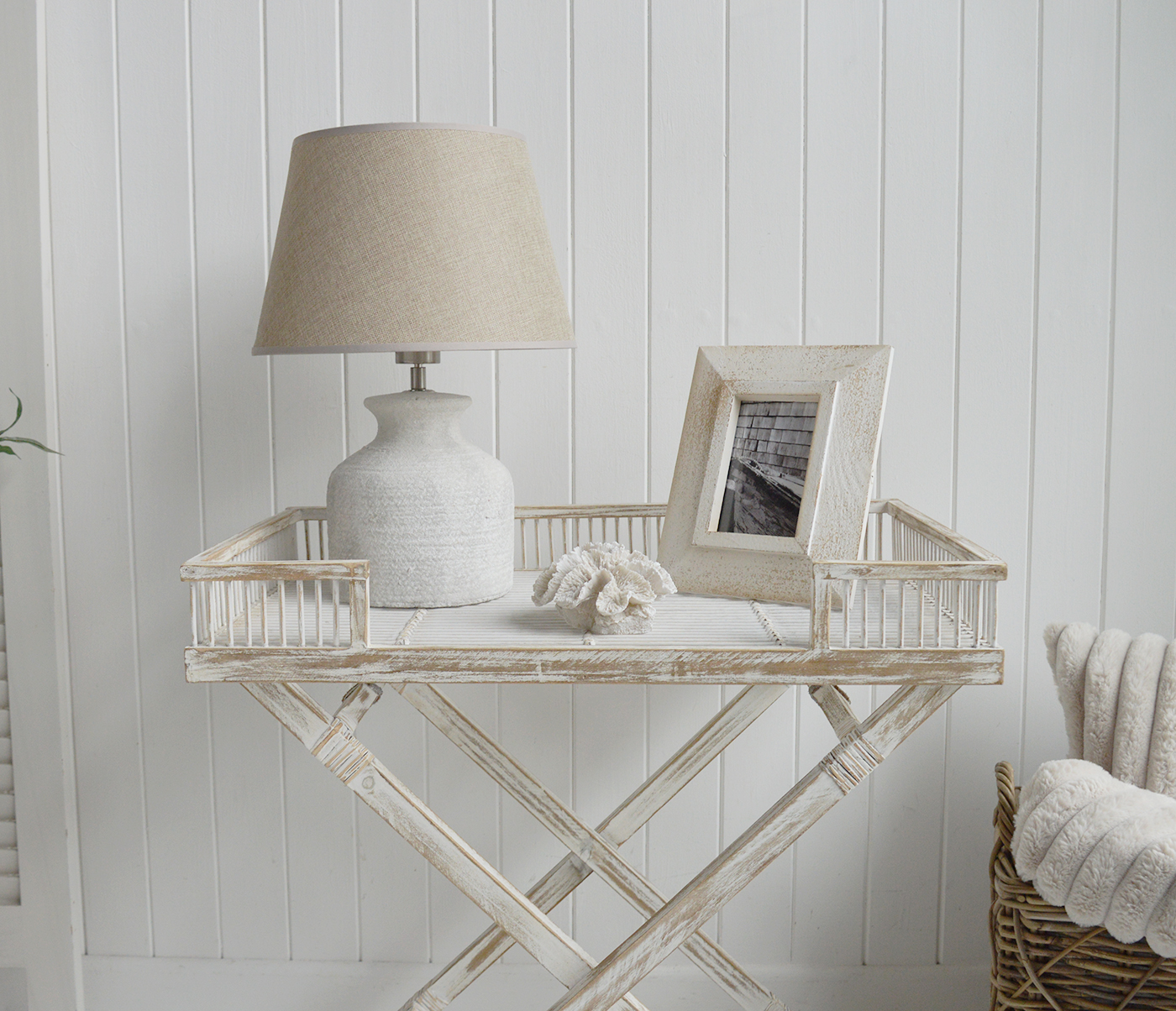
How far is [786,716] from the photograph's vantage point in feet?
4.70

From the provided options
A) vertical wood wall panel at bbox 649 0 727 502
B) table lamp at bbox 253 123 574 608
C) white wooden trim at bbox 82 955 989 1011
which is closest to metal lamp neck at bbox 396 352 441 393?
table lamp at bbox 253 123 574 608

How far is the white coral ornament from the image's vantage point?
2.99 feet

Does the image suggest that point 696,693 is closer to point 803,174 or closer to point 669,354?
point 669,354

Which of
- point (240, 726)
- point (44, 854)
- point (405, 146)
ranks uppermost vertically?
point (405, 146)

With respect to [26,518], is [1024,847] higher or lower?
lower

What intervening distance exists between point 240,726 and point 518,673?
0.76 meters

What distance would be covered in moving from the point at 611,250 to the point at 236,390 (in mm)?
555

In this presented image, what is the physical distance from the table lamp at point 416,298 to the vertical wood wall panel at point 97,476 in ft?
1.77

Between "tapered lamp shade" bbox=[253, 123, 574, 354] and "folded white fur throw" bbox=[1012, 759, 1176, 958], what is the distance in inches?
27.2

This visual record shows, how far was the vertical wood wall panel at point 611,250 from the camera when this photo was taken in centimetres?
135

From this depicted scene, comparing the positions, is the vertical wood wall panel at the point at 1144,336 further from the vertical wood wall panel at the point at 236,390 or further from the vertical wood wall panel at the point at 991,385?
the vertical wood wall panel at the point at 236,390

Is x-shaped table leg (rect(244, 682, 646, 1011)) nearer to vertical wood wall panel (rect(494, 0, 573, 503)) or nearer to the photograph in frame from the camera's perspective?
the photograph in frame

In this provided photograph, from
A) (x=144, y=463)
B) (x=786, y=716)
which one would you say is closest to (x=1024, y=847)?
(x=786, y=716)

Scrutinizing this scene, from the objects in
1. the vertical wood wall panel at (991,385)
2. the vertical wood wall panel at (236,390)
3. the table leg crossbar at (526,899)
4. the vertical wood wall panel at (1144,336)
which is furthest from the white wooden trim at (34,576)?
the vertical wood wall panel at (1144,336)
